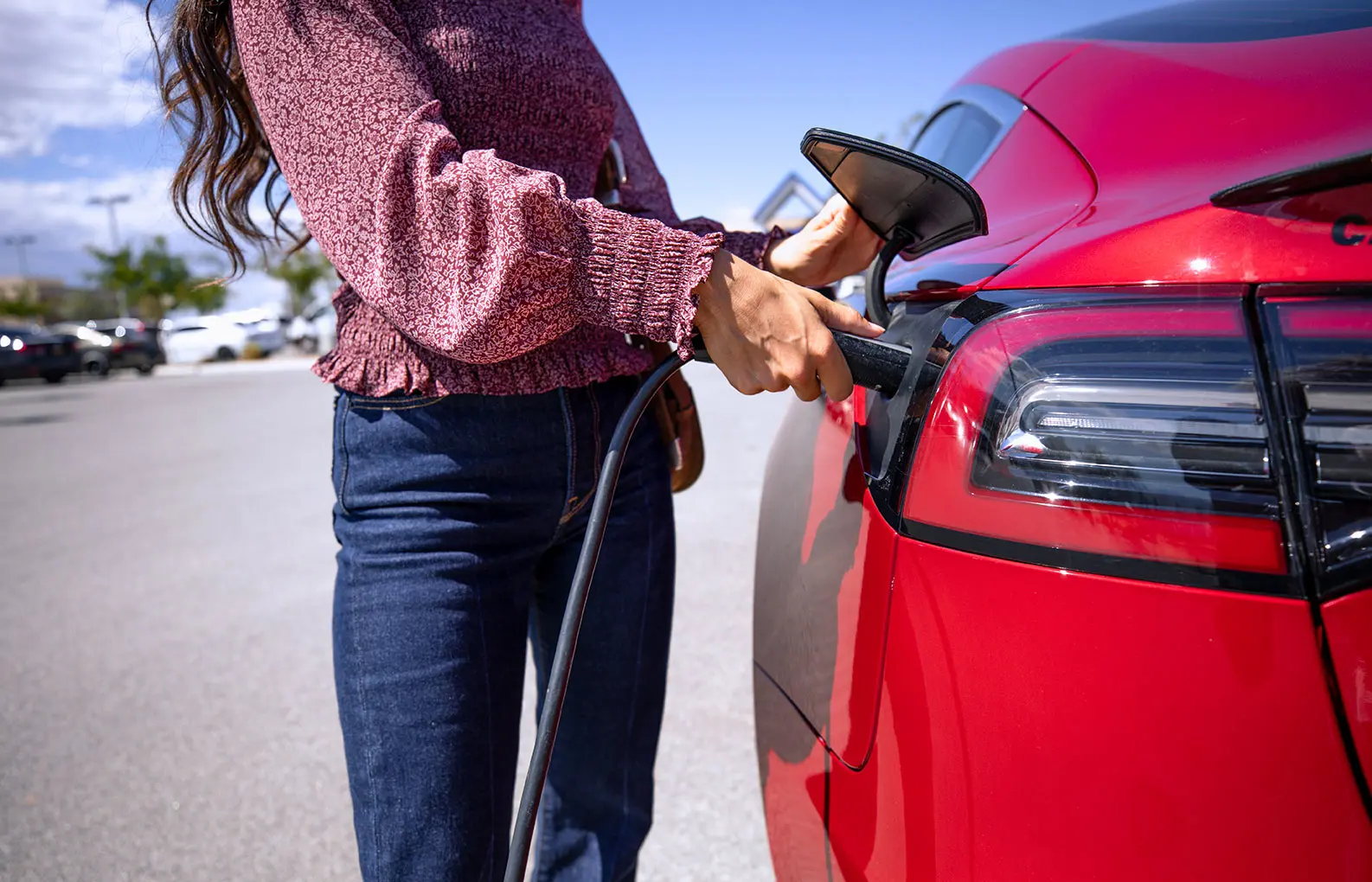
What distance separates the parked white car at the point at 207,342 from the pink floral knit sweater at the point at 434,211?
3216cm

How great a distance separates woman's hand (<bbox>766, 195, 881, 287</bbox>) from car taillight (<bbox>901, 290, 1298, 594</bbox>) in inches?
23.8

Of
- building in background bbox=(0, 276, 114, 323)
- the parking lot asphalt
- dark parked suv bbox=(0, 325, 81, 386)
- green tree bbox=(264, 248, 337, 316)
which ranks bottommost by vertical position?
the parking lot asphalt

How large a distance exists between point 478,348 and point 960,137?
3.60ft

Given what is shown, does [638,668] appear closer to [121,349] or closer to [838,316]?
[838,316]

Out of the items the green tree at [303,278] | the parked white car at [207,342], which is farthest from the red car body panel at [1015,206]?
the green tree at [303,278]

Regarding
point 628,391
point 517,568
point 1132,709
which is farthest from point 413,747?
point 1132,709

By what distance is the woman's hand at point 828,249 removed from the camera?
56.1 inches

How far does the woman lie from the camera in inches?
39.6

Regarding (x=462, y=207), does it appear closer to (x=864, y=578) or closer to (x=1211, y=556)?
(x=864, y=578)

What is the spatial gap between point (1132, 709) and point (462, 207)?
80 centimetres

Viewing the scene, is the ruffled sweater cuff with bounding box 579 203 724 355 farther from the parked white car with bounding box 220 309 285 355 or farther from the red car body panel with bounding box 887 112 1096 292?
the parked white car with bounding box 220 309 285 355

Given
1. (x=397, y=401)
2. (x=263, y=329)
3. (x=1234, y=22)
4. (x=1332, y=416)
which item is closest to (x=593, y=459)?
(x=397, y=401)

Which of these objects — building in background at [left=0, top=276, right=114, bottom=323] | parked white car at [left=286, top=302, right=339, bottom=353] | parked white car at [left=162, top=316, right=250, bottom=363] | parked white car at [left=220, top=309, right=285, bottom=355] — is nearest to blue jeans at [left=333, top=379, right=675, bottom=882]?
parked white car at [left=286, top=302, right=339, bottom=353]

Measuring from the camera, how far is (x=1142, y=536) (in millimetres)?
725
